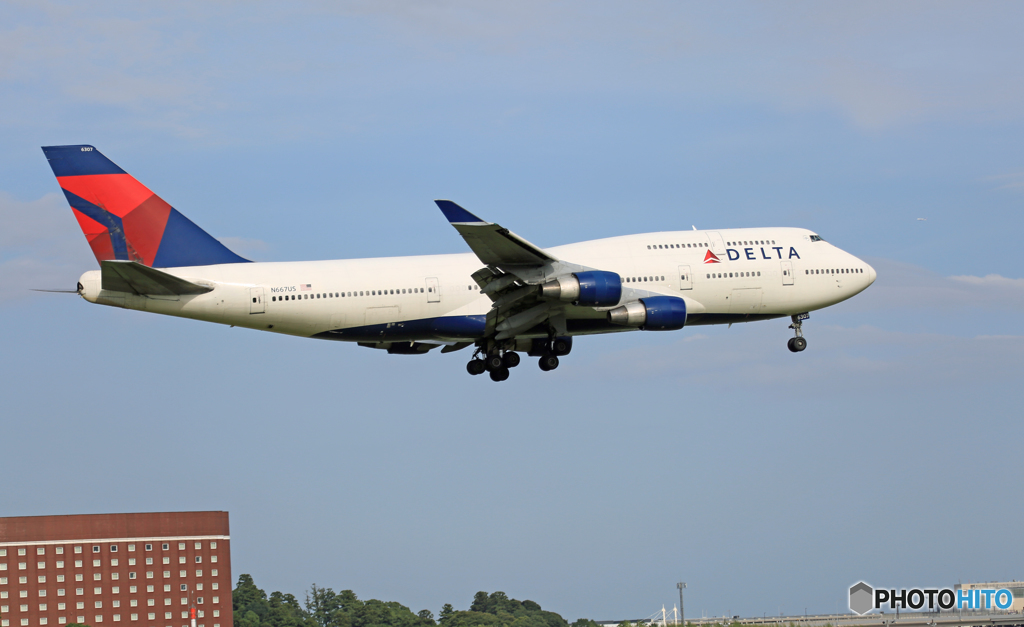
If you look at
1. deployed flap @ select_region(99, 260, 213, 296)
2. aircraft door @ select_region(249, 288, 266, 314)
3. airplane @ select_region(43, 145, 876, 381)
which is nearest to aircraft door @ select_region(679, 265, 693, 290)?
airplane @ select_region(43, 145, 876, 381)

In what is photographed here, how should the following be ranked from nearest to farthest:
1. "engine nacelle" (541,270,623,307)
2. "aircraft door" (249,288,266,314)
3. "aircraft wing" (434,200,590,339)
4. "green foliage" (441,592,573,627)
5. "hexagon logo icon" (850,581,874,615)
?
"aircraft wing" (434,200,590,339) → "engine nacelle" (541,270,623,307) → "aircraft door" (249,288,266,314) → "hexagon logo icon" (850,581,874,615) → "green foliage" (441,592,573,627)

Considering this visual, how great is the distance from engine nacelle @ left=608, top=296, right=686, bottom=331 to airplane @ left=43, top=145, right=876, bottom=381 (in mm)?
53

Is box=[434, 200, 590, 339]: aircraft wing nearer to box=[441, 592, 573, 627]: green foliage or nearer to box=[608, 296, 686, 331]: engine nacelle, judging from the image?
box=[608, 296, 686, 331]: engine nacelle

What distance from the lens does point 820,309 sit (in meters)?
54.3

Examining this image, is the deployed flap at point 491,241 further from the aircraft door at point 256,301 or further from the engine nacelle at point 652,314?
the aircraft door at point 256,301

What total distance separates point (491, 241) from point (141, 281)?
554 inches

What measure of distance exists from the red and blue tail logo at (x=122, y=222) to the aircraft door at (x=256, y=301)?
2509 millimetres

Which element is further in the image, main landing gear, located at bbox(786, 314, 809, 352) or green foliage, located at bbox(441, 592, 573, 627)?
green foliage, located at bbox(441, 592, 573, 627)

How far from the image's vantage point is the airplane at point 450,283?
46031 mm

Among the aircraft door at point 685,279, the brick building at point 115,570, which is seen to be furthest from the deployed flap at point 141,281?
the brick building at point 115,570

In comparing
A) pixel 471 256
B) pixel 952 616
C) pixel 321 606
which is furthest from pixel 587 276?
pixel 321 606

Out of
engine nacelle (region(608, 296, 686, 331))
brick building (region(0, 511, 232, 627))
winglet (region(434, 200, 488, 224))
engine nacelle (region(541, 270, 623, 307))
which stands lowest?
brick building (region(0, 511, 232, 627))

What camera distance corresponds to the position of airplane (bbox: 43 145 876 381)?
46031mm

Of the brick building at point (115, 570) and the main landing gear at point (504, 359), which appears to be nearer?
the main landing gear at point (504, 359)
